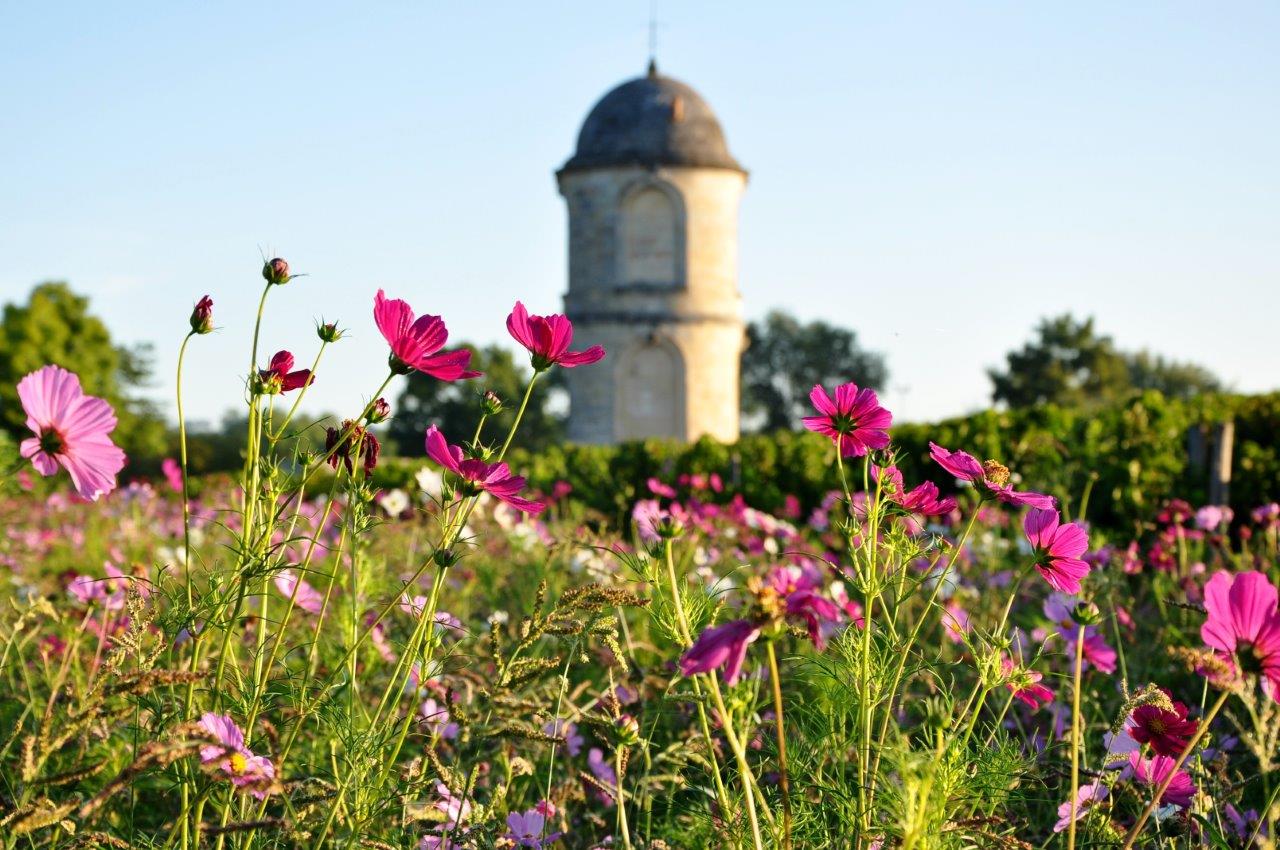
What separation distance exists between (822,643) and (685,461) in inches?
495

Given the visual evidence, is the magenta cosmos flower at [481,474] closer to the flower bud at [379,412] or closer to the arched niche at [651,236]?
the flower bud at [379,412]

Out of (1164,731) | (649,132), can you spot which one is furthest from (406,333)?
(649,132)

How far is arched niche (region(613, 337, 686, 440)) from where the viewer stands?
2706cm

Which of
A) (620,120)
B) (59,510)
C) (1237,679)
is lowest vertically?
(59,510)

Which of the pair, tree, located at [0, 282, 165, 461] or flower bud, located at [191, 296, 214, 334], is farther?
tree, located at [0, 282, 165, 461]

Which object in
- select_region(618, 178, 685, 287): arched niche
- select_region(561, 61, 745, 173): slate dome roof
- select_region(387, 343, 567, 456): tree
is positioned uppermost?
select_region(561, 61, 745, 173): slate dome roof

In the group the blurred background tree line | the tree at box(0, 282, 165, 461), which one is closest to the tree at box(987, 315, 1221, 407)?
the blurred background tree line

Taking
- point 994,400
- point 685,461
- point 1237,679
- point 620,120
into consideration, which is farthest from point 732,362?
point 1237,679

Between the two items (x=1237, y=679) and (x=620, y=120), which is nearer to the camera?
(x=1237, y=679)

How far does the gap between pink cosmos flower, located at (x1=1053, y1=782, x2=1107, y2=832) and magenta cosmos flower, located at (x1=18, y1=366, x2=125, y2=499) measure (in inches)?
51.4

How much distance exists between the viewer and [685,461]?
14.4 meters

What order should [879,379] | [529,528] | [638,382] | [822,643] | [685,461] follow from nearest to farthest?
1. [822,643]
2. [529,528]
3. [685,461]
4. [638,382]
5. [879,379]

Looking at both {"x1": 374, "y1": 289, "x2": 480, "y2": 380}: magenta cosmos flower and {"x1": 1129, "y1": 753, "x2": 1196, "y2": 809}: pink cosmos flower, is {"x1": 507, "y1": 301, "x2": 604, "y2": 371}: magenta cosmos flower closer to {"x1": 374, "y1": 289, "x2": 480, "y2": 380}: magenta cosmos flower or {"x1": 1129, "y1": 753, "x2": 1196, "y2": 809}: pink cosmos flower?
{"x1": 374, "y1": 289, "x2": 480, "y2": 380}: magenta cosmos flower

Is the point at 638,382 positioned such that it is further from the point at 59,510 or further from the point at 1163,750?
the point at 1163,750
